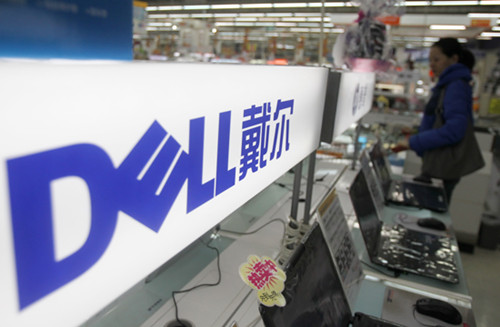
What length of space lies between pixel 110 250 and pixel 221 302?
0.84 meters

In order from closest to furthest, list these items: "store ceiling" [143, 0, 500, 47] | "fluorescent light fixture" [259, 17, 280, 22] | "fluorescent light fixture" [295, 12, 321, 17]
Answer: "store ceiling" [143, 0, 500, 47], "fluorescent light fixture" [295, 12, 321, 17], "fluorescent light fixture" [259, 17, 280, 22]

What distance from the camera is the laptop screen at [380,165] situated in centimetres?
243

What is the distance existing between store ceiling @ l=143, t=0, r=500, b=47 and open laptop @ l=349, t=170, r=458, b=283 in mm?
6211

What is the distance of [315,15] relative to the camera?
11578mm

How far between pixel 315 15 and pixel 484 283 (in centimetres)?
1006

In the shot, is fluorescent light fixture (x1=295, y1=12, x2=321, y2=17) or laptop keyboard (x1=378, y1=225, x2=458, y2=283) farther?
fluorescent light fixture (x1=295, y1=12, x2=321, y2=17)

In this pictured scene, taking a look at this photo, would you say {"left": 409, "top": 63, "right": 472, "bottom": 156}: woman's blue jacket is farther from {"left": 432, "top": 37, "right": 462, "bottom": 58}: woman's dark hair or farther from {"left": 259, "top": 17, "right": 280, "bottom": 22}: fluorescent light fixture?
{"left": 259, "top": 17, "right": 280, "bottom": 22}: fluorescent light fixture

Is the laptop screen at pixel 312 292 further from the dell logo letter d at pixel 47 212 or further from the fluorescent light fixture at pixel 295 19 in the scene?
the fluorescent light fixture at pixel 295 19

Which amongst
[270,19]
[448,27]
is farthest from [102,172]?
[270,19]

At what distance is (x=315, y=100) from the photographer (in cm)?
113

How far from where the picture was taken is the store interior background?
3.35 m

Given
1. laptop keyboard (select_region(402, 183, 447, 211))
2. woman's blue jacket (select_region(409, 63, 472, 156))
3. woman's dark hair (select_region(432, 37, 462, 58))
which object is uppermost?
woman's dark hair (select_region(432, 37, 462, 58))

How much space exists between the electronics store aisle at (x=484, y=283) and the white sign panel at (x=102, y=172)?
9.38ft

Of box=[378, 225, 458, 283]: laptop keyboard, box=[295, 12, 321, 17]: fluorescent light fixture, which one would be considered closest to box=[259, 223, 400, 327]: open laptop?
box=[378, 225, 458, 283]: laptop keyboard
